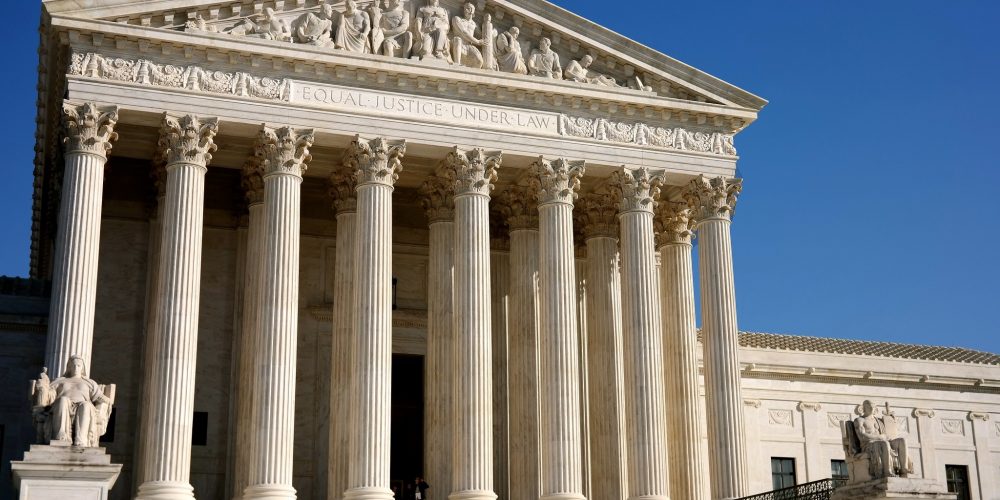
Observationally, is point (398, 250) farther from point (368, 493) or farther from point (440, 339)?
point (368, 493)

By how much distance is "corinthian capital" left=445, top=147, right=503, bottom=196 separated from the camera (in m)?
39.4

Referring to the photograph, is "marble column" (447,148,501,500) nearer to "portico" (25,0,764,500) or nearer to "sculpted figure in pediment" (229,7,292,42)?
"portico" (25,0,764,500)

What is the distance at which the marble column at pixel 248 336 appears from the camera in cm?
3694

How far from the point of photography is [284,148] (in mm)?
37406

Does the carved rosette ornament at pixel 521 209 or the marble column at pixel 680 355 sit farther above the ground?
the carved rosette ornament at pixel 521 209

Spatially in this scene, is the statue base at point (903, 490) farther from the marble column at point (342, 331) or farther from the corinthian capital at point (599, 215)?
the corinthian capital at point (599, 215)

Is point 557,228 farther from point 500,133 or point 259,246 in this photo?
point 259,246

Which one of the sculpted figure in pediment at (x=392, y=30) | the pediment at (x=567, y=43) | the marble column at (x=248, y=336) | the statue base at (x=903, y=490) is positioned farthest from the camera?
the sculpted figure in pediment at (x=392, y=30)

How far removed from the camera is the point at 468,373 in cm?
3769

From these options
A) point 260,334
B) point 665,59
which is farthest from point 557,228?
point 260,334

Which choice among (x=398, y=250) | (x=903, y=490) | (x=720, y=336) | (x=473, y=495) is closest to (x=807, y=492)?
(x=903, y=490)

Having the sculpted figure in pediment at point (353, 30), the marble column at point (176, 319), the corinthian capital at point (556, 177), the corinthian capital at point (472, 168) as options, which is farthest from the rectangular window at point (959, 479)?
the marble column at point (176, 319)

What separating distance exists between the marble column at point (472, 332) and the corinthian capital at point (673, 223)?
6.89m

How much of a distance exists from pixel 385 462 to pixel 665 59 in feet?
51.2
